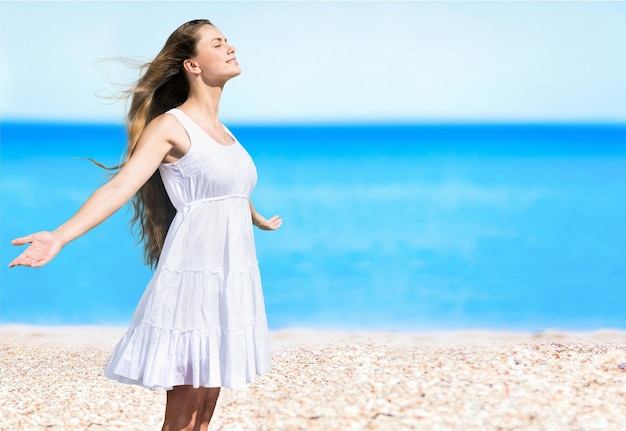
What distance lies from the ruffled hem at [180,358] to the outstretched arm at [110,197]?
44 cm

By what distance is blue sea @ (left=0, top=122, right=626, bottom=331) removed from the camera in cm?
858

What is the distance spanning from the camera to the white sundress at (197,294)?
2838 millimetres

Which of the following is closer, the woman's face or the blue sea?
the woman's face

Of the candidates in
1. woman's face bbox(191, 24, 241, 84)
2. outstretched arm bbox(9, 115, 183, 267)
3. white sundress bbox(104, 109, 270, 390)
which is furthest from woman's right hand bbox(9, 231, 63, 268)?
woman's face bbox(191, 24, 241, 84)

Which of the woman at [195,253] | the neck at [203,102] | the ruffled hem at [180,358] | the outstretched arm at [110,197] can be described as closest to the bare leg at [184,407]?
the woman at [195,253]

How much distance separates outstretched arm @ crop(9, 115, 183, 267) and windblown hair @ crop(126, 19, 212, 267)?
7.9 inches

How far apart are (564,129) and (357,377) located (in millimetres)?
30376

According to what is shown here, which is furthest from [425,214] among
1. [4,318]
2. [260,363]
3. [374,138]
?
[374,138]

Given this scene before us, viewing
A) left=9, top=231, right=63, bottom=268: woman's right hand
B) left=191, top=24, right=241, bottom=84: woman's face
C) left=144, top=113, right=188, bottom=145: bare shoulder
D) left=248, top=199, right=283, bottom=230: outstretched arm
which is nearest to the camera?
left=9, top=231, right=63, bottom=268: woman's right hand

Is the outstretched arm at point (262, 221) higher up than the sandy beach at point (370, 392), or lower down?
higher up

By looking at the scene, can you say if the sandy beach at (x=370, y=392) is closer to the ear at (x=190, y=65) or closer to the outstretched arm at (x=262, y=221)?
the outstretched arm at (x=262, y=221)

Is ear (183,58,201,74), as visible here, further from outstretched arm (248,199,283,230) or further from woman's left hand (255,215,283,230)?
woman's left hand (255,215,283,230)

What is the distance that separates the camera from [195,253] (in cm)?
288

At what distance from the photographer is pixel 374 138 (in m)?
28.7
